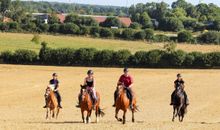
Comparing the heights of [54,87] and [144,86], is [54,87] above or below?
above

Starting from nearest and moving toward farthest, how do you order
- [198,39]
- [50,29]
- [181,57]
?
[181,57] < [198,39] < [50,29]

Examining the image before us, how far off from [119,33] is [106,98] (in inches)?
3047

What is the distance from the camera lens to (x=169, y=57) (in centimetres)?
7462

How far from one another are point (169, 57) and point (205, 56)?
4536mm

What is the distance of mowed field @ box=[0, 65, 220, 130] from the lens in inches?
973

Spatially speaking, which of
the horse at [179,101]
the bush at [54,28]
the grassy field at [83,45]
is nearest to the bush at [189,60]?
the grassy field at [83,45]

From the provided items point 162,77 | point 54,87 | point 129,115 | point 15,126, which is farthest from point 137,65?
point 15,126

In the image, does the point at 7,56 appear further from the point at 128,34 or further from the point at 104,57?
the point at 128,34

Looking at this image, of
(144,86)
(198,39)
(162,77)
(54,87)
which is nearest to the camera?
(54,87)

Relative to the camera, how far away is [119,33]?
121 meters

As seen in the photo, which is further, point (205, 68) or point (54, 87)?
point (205, 68)

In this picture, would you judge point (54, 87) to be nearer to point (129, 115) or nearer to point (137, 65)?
point (129, 115)

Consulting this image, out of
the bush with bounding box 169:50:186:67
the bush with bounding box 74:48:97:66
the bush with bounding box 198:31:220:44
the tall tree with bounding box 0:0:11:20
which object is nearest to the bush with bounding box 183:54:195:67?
the bush with bounding box 169:50:186:67

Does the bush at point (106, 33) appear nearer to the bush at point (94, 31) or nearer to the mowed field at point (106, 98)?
the bush at point (94, 31)
